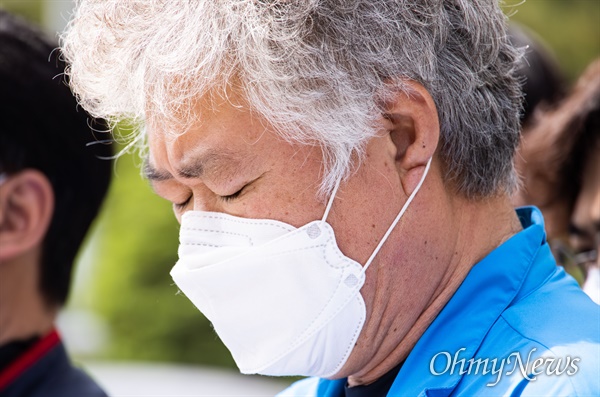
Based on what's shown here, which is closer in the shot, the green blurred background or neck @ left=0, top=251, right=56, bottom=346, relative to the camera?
neck @ left=0, top=251, right=56, bottom=346

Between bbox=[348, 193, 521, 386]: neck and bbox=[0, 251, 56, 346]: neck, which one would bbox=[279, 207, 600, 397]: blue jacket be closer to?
bbox=[348, 193, 521, 386]: neck

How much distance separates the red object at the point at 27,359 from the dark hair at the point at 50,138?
159 millimetres

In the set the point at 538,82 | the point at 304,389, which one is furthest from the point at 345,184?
the point at 538,82

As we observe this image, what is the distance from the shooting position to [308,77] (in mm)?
2045

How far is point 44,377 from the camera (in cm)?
313

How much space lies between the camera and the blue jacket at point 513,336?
73.2 inches

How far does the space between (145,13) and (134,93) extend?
0.20 m

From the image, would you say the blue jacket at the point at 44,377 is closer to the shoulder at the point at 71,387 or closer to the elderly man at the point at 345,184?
the shoulder at the point at 71,387

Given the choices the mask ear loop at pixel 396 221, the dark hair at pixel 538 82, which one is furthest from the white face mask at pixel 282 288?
the dark hair at pixel 538 82

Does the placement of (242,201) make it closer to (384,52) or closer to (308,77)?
(308,77)

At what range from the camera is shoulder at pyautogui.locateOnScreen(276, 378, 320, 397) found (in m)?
2.55

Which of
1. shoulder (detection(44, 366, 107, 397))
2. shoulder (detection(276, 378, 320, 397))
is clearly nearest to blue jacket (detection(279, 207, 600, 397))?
shoulder (detection(276, 378, 320, 397))

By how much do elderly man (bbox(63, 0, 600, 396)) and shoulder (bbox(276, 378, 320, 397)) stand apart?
0.32 meters

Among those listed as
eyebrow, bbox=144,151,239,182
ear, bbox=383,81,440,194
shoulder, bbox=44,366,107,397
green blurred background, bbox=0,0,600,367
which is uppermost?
ear, bbox=383,81,440,194
